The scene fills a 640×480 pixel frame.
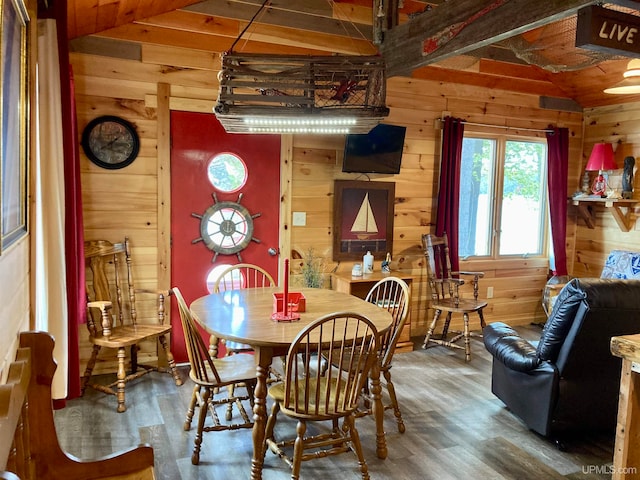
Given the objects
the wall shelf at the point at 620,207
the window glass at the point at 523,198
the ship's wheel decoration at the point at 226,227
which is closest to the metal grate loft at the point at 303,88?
the ship's wheel decoration at the point at 226,227

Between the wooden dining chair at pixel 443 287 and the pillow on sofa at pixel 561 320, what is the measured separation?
65.0 inches

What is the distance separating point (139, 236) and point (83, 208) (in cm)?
44

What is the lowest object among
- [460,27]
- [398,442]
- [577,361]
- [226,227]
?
[398,442]

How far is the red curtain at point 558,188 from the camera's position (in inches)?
213

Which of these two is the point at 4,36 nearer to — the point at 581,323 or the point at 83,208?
the point at 83,208

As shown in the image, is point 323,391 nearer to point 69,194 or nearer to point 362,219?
point 69,194

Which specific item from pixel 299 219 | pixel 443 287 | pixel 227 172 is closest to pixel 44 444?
pixel 227 172

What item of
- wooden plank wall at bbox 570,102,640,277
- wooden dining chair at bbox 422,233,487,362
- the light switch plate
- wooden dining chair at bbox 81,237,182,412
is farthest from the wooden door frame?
wooden plank wall at bbox 570,102,640,277

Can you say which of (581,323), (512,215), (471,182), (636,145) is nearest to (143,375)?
(581,323)

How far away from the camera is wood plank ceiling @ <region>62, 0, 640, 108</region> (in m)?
3.32

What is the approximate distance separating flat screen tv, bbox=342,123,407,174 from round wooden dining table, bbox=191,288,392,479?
145cm

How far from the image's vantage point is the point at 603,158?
5.12m

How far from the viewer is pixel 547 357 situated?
2814 mm

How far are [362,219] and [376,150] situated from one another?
0.64 m
